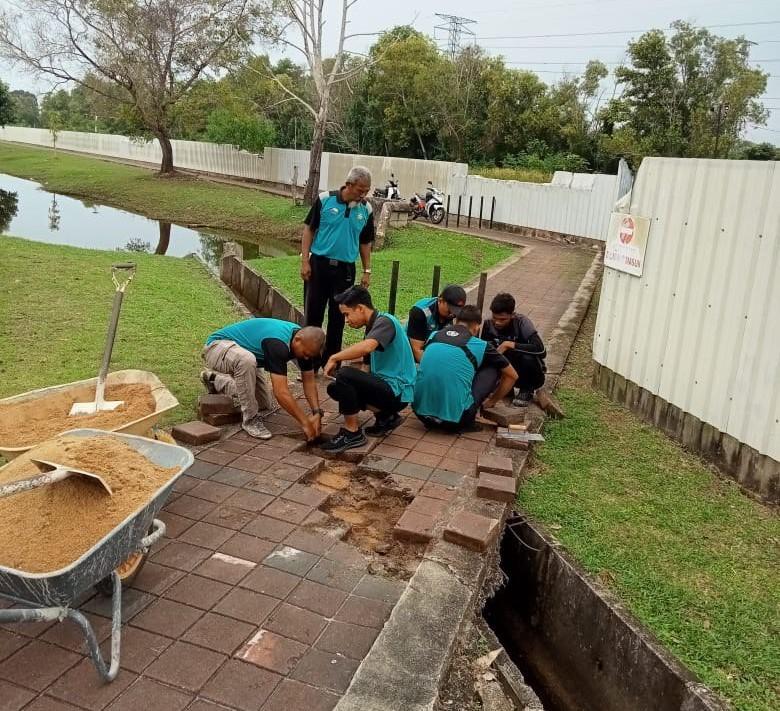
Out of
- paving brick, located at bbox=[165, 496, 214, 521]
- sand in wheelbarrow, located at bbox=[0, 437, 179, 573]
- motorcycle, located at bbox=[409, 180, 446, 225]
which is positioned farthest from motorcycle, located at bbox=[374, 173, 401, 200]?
sand in wheelbarrow, located at bbox=[0, 437, 179, 573]

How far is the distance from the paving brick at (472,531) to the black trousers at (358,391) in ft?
4.48

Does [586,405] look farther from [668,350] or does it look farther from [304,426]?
[304,426]

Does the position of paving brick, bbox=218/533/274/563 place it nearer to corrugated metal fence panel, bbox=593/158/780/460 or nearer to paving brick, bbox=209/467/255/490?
paving brick, bbox=209/467/255/490

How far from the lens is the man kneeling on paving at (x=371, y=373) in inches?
197

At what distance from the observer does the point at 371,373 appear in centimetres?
529

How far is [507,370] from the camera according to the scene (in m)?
5.71

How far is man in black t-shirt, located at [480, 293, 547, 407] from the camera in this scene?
6.03 m

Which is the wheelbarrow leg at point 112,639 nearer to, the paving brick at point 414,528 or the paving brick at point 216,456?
the paving brick at point 414,528

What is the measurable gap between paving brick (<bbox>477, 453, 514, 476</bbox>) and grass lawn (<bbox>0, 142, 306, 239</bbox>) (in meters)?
17.6

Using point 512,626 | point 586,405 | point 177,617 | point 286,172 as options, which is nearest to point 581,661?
point 512,626

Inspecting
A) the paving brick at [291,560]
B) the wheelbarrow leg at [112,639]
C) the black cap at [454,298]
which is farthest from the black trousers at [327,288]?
the wheelbarrow leg at [112,639]

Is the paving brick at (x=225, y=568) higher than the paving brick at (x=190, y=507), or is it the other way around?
the paving brick at (x=190, y=507)

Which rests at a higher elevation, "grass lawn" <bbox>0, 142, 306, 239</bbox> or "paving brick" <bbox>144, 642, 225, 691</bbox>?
"grass lawn" <bbox>0, 142, 306, 239</bbox>

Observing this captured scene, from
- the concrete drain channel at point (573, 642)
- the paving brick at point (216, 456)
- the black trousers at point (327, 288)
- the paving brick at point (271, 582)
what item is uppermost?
the black trousers at point (327, 288)
